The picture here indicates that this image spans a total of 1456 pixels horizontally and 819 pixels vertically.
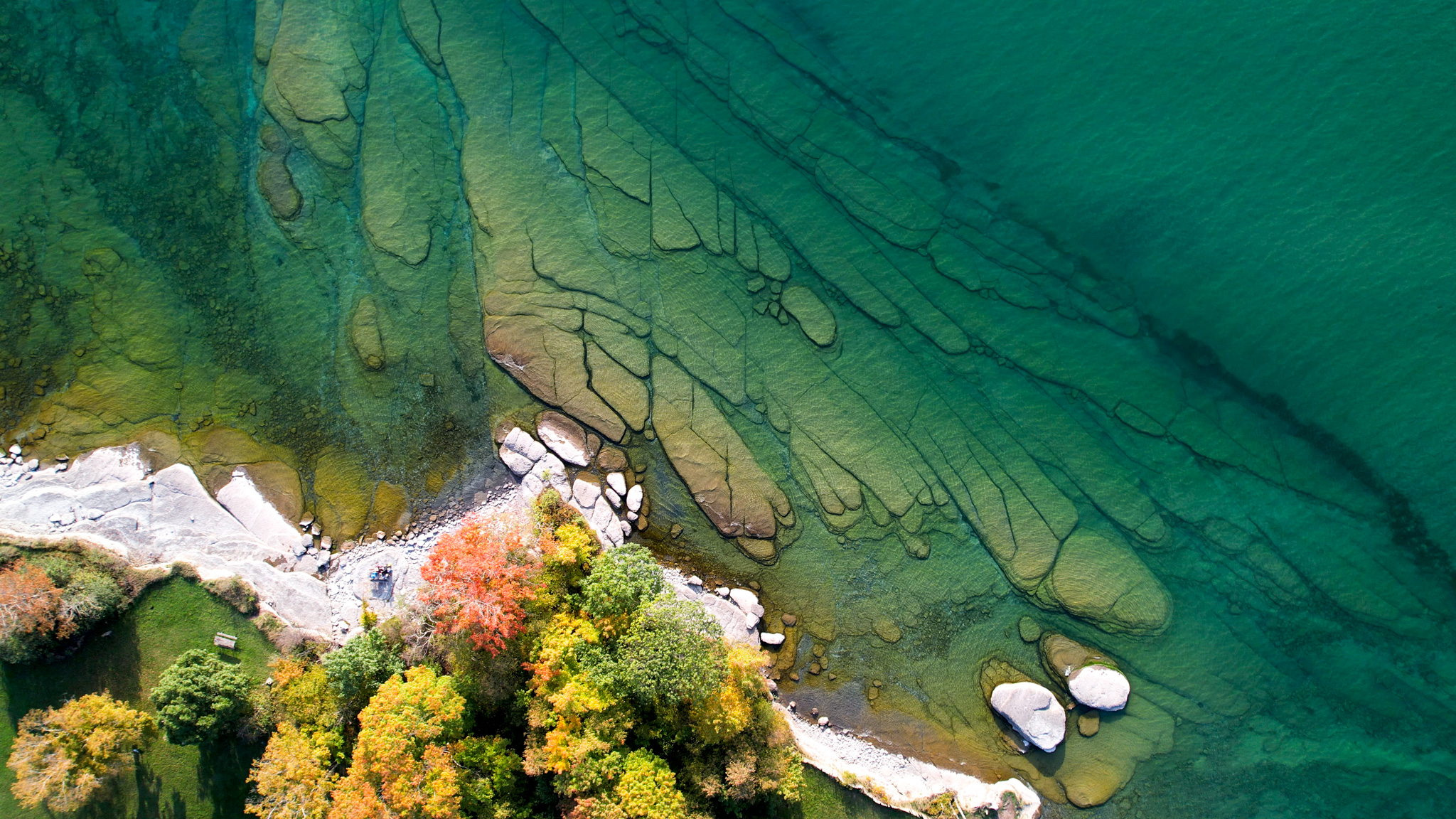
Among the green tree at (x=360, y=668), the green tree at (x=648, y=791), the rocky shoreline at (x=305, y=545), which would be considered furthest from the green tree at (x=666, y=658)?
the green tree at (x=360, y=668)

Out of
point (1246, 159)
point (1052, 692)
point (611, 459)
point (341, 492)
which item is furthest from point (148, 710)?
point (1246, 159)

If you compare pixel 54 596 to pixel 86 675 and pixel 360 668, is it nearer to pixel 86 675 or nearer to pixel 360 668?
pixel 86 675

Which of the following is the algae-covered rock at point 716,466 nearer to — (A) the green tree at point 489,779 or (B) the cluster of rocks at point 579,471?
(B) the cluster of rocks at point 579,471

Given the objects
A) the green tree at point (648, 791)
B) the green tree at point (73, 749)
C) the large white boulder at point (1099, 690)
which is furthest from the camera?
the large white boulder at point (1099, 690)

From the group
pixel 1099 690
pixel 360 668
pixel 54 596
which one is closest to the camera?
pixel 54 596

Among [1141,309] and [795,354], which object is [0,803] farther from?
[1141,309]

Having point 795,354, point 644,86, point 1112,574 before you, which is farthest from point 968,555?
point 644,86
